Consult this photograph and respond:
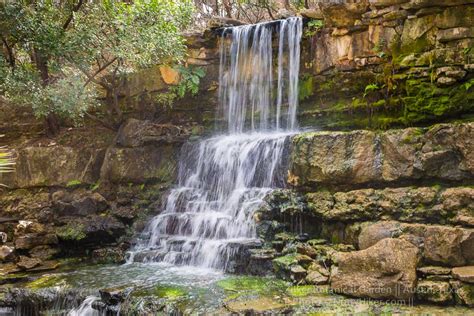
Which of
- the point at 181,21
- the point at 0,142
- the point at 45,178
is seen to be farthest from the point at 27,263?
the point at 181,21

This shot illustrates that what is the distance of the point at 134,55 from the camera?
35.5 feet

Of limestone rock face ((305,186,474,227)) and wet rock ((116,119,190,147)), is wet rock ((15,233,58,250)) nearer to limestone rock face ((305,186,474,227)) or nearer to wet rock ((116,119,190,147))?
wet rock ((116,119,190,147))

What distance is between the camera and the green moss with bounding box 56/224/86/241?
9.59 meters

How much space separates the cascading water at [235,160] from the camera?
8.67 meters

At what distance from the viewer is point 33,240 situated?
9406 millimetres

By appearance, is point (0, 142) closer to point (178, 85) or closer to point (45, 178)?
point (45, 178)

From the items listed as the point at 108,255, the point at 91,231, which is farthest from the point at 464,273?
the point at 91,231

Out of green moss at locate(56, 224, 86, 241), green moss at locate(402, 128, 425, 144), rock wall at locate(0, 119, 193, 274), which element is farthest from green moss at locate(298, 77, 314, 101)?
green moss at locate(56, 224, 86, 241)

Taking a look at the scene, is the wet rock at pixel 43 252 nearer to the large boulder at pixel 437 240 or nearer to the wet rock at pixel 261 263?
the wet rock at pixel 261 263

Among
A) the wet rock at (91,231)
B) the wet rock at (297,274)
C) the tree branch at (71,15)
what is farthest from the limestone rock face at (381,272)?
the tree branch at (71,15)

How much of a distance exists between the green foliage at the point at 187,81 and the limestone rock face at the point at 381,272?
27.7ft

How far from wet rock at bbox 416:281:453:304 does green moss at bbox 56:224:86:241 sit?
7306mm

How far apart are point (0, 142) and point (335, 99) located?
10.7 metres

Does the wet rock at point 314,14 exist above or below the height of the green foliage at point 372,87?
above
